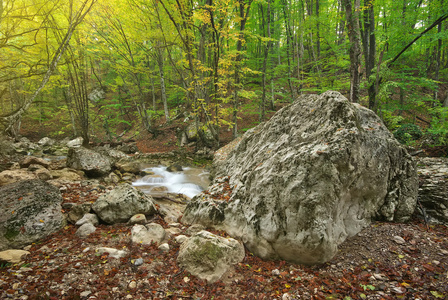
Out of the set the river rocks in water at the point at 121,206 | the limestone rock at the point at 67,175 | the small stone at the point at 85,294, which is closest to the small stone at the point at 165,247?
the small stone at the point at 85,294

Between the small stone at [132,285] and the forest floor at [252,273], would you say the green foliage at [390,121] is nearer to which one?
the forest floor at [252,273]

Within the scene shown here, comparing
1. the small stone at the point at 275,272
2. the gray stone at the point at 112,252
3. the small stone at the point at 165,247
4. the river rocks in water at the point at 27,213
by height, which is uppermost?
the river rocks in water at the point at 27,213

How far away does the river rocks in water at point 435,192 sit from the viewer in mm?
3393

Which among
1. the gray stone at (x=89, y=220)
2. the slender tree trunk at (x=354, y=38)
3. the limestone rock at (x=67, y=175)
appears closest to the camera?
the gray stone at (x=89, y=220)

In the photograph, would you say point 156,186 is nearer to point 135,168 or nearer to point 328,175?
point 135,168

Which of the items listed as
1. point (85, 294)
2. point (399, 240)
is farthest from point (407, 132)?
point (85, 294)

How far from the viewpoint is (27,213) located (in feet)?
10.8

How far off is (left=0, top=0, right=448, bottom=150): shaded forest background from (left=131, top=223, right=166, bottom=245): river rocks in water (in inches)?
169

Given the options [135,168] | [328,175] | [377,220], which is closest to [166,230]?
[328,175]

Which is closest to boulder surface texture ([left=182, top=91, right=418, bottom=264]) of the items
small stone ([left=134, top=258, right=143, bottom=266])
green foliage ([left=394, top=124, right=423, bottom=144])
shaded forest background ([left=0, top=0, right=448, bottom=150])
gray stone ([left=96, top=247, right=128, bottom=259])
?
small stone ([left=134, top=258, right=143, bottom=266])

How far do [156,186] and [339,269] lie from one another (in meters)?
7.12

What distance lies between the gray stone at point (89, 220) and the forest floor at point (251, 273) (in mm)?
391

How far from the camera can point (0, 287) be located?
208cm

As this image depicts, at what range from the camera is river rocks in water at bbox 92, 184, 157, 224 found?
3984mm
